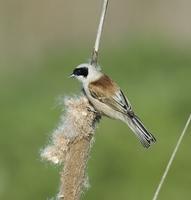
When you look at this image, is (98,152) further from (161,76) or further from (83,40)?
(83,40)

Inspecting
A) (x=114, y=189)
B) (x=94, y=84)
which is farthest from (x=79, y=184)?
(x=114, y=189)

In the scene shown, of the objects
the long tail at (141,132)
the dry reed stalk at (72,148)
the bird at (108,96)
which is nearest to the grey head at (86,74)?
the bird at (108,96)

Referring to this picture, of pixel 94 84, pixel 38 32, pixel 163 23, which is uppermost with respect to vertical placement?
pixel 94 84

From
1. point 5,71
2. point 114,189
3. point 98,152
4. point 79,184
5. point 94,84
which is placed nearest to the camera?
point 79,184

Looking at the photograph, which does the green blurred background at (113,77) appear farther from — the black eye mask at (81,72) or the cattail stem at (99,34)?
the cattail stem at (99,34)

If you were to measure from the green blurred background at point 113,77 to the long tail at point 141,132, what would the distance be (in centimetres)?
220

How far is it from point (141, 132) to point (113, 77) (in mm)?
6686

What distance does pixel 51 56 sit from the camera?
41.3 ft

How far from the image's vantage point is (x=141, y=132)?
14.0 ft

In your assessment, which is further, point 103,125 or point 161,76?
point 161,76

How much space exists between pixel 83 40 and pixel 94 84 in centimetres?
861

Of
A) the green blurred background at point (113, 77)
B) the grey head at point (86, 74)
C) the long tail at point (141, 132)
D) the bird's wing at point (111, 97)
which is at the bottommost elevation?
the green blurred background at point (113, 77)

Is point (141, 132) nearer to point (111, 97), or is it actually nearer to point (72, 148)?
point (111, 97)

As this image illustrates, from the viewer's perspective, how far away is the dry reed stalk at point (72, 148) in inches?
116
